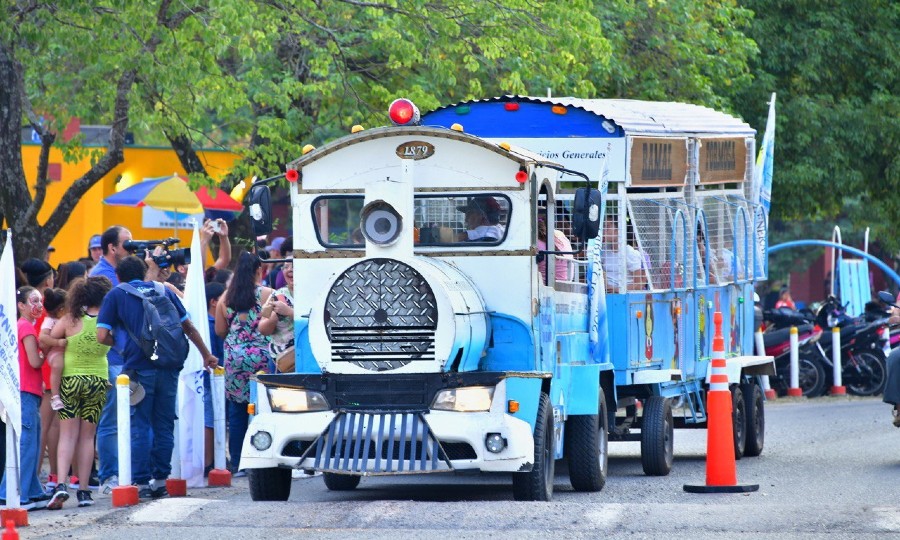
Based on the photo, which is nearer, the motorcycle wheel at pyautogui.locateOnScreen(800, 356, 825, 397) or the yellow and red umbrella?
the yellow and red umbrella

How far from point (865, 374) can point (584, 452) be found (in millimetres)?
12659

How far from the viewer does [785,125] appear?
2614 cm

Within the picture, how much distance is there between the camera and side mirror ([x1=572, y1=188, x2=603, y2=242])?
11195 mm

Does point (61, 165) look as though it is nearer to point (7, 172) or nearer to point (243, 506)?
point (7, 172)

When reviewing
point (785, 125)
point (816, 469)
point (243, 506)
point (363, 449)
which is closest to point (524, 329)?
point (363, 449)

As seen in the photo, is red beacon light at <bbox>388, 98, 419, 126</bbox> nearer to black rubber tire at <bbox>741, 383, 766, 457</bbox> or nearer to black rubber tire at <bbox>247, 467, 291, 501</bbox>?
black rubber tire at <bbox>247, 467, 291, 501</bbox>

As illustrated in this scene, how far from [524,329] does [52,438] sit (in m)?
3.79

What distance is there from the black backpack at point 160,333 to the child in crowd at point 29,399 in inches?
25.6

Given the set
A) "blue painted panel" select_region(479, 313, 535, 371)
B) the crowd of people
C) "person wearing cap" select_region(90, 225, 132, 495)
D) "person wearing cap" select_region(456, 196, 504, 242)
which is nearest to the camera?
"blue painted panel" select_region(479, 313, 535, 371)

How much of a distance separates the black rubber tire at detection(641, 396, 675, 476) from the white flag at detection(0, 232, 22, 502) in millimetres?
5482

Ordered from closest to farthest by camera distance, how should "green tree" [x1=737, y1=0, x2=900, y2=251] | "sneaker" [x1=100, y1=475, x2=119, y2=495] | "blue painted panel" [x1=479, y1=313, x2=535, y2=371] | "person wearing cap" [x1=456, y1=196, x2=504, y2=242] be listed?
"blue painted panel" [x1=479, y1=313, x2=535, y2=371], "person wearing cap" [x1=456, y1=196, x2=504, y2=242], "sneaker" [x1=100, y1=475, x2=119, y2=495], "green tree" [x1=737, y1=0, x2=900, y2=251]

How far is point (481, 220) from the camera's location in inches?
450

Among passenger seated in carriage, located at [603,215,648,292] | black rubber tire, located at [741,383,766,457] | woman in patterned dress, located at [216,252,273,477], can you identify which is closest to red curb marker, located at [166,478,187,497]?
woman in patterned dress, located at [216,252,273,477]

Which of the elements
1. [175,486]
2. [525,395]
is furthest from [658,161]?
[175,486]
